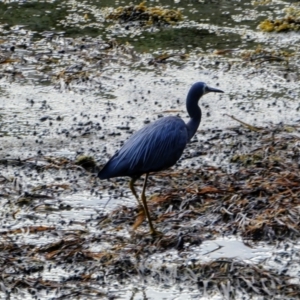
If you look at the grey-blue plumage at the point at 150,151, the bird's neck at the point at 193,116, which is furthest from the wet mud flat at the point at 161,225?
the bird's neck at the point at 193,116

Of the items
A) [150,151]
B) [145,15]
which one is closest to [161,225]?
[150,151]

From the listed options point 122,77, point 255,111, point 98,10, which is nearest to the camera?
point 255,111

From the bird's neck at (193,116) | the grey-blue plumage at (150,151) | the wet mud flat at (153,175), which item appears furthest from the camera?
the bird's neck at (193,116)

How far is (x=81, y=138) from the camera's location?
332 inches

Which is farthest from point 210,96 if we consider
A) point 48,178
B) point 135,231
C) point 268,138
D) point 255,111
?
point 135,231

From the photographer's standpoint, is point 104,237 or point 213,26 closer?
point 104,237

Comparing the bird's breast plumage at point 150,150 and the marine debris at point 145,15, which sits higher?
the bird's breast plumage at point 150,150

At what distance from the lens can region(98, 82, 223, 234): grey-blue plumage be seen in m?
6.45

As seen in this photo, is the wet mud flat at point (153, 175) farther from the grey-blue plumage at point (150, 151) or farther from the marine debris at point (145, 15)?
the grey-blue plumage at point (150, 151)

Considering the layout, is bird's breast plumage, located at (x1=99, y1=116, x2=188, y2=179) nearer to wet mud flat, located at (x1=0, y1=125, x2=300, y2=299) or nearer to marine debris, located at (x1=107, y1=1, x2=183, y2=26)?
wet mud flat, located at (x1=0, y1=125, x2=300, y2=299)

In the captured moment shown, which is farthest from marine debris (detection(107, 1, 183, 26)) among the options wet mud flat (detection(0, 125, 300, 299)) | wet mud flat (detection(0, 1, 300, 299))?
wet mud flat (detection(0, 125, 300, 299))

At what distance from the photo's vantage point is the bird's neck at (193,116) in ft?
23.2

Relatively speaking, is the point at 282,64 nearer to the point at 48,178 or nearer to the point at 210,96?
the point at 210,96

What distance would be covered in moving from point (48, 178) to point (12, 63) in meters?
3.44
